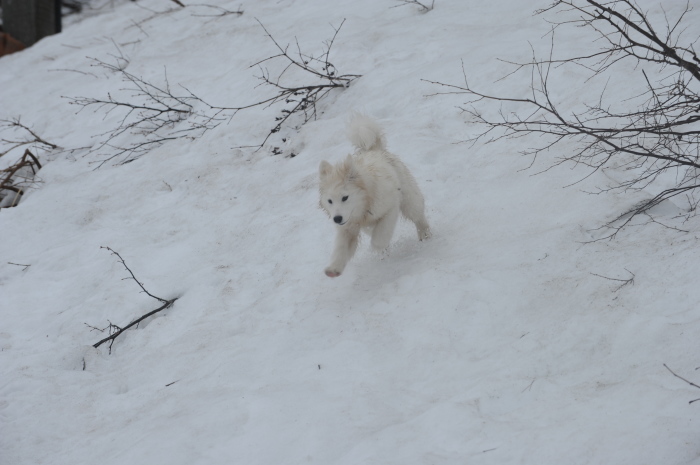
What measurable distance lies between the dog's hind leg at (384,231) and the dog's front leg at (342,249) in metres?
0.20

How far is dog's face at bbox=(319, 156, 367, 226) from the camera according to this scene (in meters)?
5.09

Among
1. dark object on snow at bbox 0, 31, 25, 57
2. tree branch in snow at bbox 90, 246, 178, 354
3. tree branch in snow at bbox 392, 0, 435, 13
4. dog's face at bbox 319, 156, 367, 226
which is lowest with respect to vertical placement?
tree branch in snow at bbox 90, 246, 178, 354

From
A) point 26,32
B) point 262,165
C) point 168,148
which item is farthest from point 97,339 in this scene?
point 26,32

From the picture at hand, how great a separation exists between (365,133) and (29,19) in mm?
11234

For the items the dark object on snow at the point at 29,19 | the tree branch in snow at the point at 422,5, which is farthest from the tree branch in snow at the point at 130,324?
the dark object on snow at the point at 29,19

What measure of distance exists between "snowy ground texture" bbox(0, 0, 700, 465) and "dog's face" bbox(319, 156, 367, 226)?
652 millimetres

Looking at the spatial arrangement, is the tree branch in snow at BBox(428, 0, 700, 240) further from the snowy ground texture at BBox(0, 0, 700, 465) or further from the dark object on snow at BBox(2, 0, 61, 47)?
the dark object on snow at BBox(2, 0, 61, 47)

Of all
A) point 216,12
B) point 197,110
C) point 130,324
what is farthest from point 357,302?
point 216,12

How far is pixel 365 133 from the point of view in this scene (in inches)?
223

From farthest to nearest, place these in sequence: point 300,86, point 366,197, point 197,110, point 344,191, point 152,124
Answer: point 152,124, point 197,110, point 300,86, point 366,197, point 344,191

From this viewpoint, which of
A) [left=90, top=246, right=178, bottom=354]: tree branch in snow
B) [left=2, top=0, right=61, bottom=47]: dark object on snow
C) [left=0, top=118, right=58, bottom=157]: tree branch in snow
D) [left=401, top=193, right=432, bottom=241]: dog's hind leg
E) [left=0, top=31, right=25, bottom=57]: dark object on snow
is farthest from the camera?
[left=2, top=0, right=61, bottom=47]: dark object on snow

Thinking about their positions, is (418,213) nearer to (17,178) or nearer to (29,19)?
(17,178)

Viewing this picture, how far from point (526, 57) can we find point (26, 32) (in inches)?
442

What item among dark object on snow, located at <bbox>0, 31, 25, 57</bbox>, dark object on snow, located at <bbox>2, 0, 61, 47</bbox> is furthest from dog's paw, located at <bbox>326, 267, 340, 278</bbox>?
dark object on snow, located at <bbox>2, 0, 61, 47</bbox>
